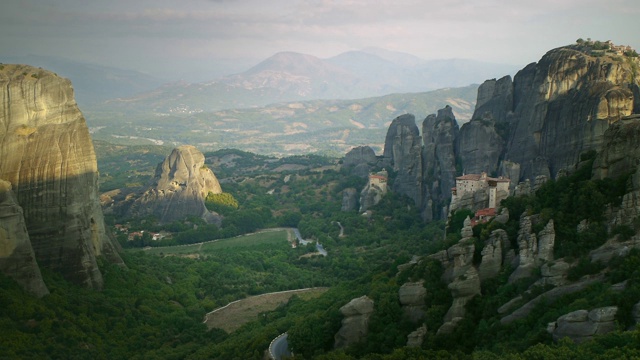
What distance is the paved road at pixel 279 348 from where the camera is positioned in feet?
124

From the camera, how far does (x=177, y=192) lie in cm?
9200

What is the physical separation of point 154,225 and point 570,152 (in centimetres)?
4916

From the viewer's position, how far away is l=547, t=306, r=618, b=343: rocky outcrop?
26047 millimetres

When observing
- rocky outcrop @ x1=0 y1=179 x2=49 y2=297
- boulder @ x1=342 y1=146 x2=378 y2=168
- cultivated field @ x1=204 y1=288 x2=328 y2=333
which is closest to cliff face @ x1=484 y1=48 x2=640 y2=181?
cultivated field @ x1=204 y1=288 x2=328 y2=333

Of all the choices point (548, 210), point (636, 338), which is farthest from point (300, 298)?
point (636, 338)

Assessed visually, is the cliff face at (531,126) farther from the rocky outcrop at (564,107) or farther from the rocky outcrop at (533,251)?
the rocky outcrop at (533,251)

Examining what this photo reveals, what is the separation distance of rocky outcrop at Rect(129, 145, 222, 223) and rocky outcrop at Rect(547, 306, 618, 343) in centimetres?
6640

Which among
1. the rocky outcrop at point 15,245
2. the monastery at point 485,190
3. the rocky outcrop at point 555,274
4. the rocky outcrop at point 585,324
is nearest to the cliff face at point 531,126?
the monastery at point 485,190

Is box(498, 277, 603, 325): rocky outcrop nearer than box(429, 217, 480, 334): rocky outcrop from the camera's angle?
Yes

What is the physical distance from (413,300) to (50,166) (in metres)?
25.1

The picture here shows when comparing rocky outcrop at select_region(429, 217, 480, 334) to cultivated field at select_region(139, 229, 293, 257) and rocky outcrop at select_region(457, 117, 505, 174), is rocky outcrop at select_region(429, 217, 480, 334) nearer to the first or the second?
rocky outcrop at select_region(457, 117, 505, 174)

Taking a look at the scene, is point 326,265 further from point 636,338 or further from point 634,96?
point 636,338

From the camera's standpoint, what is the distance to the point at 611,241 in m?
30.5

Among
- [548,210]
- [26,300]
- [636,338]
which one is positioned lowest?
[26,300]
